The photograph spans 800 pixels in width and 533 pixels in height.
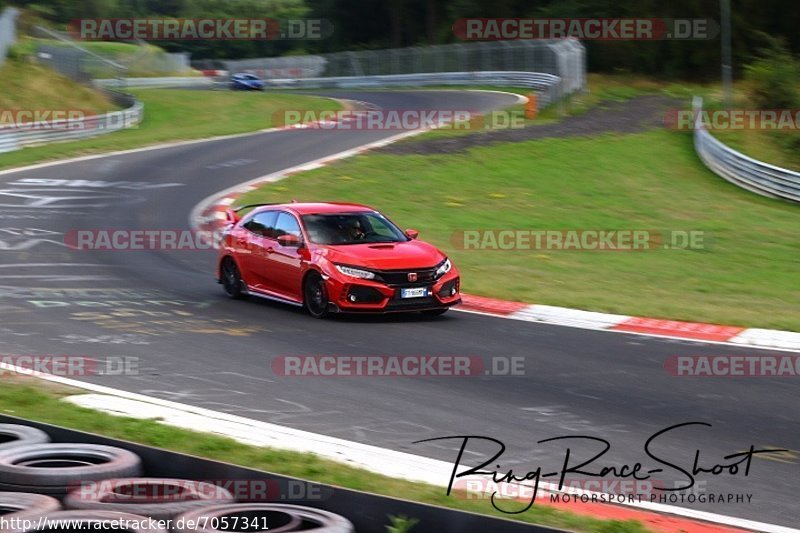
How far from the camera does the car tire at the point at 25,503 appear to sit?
6.25 meters

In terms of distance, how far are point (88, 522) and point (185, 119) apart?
42.3 metres

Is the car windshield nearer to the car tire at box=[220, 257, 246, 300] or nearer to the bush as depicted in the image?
the car tire at box=[220, 257, 246, 300]

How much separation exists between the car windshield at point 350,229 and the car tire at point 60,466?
25.8 feet

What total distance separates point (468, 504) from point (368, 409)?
10.0 feet

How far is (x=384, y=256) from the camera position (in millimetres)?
14805

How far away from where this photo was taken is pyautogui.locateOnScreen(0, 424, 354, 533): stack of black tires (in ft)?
19.6

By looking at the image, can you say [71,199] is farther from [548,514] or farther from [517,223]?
[548,514]

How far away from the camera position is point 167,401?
1047cm

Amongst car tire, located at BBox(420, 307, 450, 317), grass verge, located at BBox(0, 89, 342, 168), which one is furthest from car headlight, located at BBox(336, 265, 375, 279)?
grass verge, located at BBox(0, 89, 342, 168)

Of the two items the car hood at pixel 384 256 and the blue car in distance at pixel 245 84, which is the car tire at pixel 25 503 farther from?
the blue car in distance at pixel 245 84

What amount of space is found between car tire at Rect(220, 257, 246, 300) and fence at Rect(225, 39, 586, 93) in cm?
3090

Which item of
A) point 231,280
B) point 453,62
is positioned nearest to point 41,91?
point 453,62

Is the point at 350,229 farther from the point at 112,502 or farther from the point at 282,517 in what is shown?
the point at 282,517

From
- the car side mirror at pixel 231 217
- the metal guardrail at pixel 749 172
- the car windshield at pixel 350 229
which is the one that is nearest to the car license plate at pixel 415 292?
the car windshield at pixel 350 229
